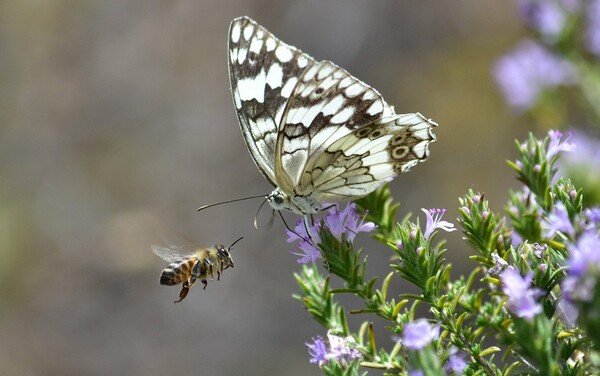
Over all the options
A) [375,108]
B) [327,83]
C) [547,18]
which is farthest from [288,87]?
[547,18]

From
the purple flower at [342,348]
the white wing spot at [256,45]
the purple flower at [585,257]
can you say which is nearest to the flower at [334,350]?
the purple flower at [342,348]

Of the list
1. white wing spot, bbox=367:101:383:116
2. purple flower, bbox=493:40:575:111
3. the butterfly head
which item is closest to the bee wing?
the butterfly head

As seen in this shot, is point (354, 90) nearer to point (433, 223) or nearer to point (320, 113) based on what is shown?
point (320, 113)

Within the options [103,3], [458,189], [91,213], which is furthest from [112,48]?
[458,189]

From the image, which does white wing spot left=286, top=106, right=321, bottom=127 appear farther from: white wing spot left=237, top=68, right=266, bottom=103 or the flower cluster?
the flower cluster

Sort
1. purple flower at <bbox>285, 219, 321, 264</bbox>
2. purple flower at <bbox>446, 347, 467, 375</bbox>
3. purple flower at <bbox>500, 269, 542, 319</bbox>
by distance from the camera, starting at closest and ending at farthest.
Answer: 1. purple flower at <bbox>500, 269, 542, 319</bbox>
2. purple flower at <bbox>446, 347, 467, 375</bbox>
3. purple flower at <bbox>285, 219, 321, 264</bbox>

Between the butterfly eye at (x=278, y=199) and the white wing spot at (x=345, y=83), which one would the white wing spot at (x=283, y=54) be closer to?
the white wing spot at (x=345, y=83)
